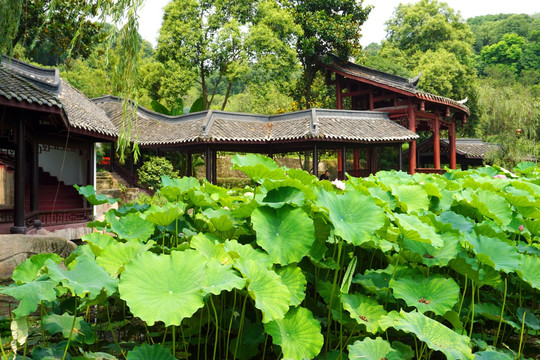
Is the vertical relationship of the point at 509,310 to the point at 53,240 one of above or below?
above

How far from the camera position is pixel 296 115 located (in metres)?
12.8

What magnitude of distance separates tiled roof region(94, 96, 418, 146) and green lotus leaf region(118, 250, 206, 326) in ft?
34.6

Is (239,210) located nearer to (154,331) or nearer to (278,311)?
(278,311)

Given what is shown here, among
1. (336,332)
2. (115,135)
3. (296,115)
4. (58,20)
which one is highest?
(58,20)

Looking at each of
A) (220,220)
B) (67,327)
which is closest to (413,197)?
(220,220)

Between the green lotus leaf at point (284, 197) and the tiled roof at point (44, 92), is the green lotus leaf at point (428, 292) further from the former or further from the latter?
the tiled roof at point (44, 92)

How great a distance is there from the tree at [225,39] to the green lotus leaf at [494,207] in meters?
15.5

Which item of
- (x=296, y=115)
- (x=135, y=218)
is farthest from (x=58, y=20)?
(x=135, y=218)

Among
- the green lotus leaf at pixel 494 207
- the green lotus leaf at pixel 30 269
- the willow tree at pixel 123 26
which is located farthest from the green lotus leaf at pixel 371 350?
the willow tree at pixel 123 26

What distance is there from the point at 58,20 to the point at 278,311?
33.3ft

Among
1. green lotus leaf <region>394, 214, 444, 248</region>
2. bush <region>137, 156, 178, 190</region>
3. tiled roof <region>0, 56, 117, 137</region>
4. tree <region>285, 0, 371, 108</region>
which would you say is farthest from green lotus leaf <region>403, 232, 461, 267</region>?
tree <region>285, 0, 371, 108</region>

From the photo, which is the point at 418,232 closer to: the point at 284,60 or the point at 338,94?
the point at 338,94

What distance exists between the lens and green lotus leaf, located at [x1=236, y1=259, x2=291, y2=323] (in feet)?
3.46

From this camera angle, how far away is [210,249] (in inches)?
52.1
